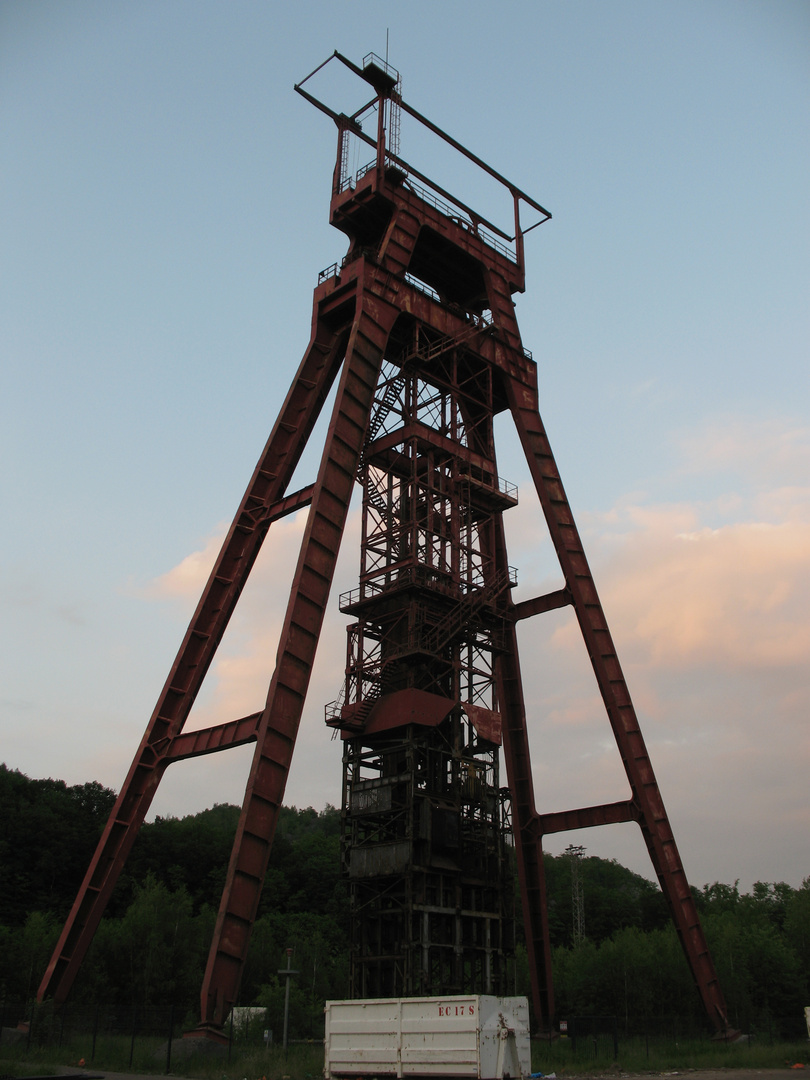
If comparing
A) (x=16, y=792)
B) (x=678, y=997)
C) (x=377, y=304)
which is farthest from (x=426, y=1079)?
(x=16, y=792)

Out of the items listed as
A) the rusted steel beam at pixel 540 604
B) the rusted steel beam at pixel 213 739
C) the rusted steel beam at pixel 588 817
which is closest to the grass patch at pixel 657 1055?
the rusted steel beam at pixel 588 817

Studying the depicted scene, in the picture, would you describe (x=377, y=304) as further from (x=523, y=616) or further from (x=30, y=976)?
(x=30, y=976)

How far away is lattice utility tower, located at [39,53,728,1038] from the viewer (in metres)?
23.6

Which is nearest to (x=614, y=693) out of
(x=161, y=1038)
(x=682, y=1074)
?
(x=682, y=1074)

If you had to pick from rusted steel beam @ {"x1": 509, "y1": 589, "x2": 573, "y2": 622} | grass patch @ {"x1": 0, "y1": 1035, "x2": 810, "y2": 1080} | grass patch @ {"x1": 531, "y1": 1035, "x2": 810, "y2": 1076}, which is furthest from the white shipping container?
rusted steel beam @ {"x1": 509, "y1": 589, "x2": 573, "y2": 622}

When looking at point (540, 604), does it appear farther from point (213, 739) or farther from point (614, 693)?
point (213, 739)

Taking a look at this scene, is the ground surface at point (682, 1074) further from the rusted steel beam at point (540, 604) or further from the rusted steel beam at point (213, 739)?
the rusted steel beam at point (540, 604)

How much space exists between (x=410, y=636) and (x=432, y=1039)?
13247 mm

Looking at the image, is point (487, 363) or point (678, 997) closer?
point (487, 363)

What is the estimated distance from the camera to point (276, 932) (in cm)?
6550

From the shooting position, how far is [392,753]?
27406 mm

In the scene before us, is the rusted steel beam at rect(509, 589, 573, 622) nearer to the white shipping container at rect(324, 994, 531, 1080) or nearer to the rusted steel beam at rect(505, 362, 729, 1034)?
the rusted steel beam at rect(505, 362, 729, 1034)

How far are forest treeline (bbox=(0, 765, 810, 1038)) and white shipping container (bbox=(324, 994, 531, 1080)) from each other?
7.51 meters

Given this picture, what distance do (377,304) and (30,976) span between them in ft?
115
